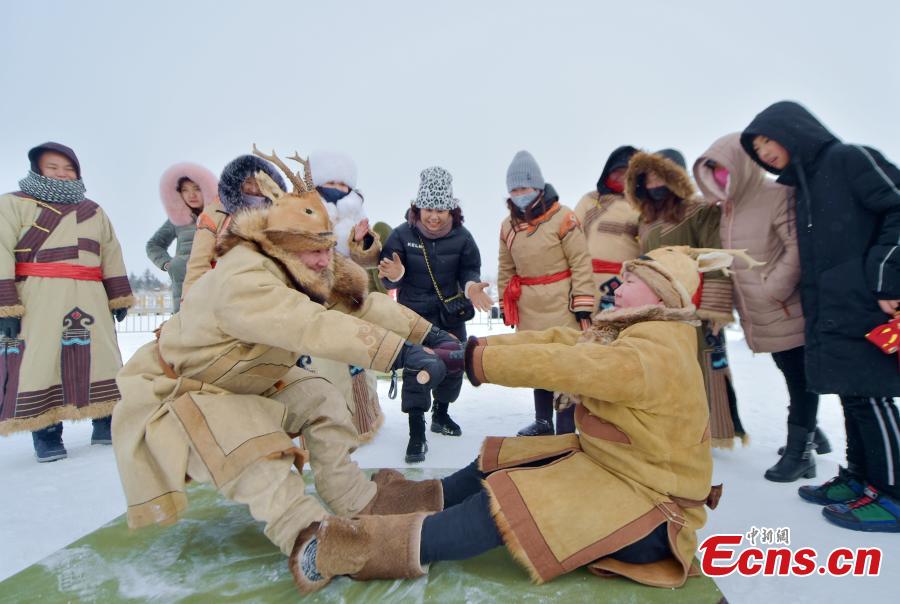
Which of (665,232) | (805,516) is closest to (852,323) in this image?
(805,516)

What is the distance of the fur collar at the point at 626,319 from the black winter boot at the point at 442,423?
2059 mm

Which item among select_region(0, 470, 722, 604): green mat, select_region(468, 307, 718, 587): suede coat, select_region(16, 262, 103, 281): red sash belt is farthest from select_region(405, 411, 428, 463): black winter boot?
select_region(16, 262, 103, 281): red sash belt

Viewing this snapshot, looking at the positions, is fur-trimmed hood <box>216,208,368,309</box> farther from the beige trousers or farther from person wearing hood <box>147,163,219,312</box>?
person wearing hood <box>147,163,219,312</box>

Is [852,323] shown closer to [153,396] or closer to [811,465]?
[811,465]

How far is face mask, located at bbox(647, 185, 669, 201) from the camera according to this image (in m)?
2.96

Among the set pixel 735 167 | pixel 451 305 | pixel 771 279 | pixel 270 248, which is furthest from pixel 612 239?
pixel 270 248

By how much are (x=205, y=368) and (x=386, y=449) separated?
5.61ft

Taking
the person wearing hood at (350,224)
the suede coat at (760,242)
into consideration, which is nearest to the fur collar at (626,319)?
the suede coat at (760,242)

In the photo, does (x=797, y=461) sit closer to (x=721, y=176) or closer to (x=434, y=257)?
(x=721, y=176)

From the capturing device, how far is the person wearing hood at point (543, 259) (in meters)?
3.14

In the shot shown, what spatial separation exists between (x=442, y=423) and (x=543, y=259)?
1443 mm

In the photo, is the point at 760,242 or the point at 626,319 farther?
the point at 760,242

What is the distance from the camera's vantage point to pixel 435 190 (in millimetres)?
3250

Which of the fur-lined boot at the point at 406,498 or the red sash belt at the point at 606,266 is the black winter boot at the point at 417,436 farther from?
the red sash belt at the point at 606,266
